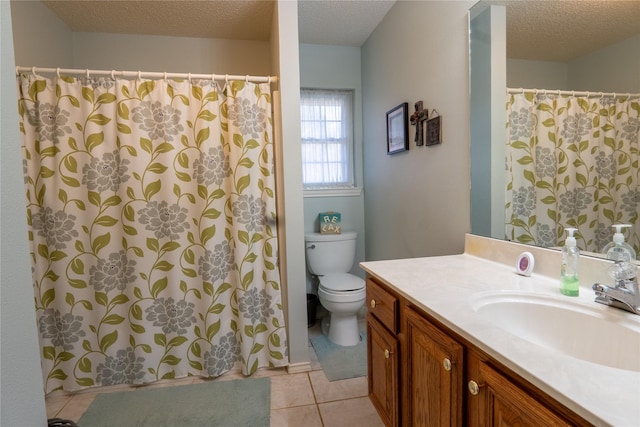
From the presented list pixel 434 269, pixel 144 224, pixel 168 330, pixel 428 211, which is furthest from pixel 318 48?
pixel 168 330

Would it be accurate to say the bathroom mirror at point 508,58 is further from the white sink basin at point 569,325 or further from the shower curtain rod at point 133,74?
the shower curtain rod at point 133,74

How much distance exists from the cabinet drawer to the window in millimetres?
1607

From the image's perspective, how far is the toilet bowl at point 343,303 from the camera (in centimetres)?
219

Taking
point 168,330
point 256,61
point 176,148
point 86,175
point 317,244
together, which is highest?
point 256,61

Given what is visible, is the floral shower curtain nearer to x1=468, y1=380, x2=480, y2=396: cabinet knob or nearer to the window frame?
the window frame

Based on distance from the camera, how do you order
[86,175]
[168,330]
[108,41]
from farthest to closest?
[108,41], [168,330], [86,175]

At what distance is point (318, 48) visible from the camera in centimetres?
280

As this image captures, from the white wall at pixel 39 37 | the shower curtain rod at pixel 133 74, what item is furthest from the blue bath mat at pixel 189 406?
the white wall at pixel 39 37

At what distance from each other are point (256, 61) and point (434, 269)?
2.32 meters

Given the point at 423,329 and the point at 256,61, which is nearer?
the point at 423,329

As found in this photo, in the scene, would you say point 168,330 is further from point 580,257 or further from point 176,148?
point 580,257

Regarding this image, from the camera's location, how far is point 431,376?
3.11 feet

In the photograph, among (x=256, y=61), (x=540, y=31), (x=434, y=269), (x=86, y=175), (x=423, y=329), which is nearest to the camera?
(x=423, y=329)

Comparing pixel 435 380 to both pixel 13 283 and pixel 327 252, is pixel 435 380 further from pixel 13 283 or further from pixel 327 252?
pixel 327 252
